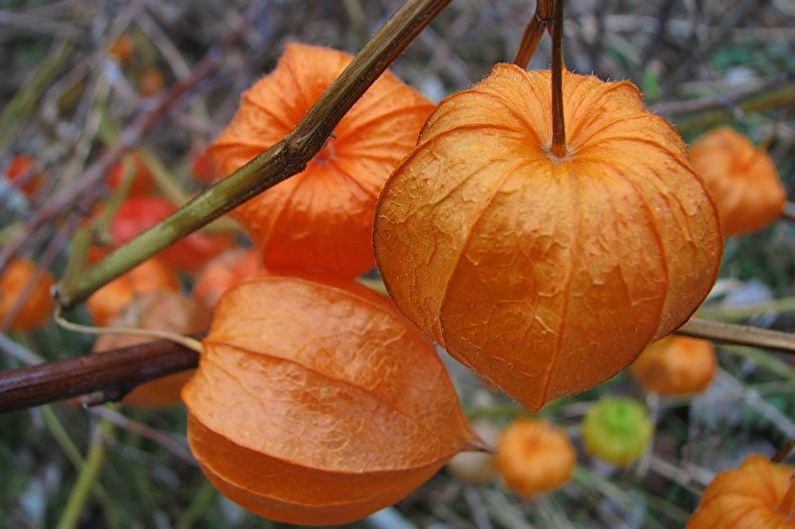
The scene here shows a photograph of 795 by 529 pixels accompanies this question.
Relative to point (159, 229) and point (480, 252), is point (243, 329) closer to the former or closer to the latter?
point (159, 229)

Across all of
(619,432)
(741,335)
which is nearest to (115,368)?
(741,335)

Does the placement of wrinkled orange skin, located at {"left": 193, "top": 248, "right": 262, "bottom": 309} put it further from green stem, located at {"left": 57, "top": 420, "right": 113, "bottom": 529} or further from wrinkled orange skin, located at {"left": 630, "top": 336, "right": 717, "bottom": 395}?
wrinkled orange skin, located at {"left": 630, "top": 336, "right": 717, "bottom": 395}

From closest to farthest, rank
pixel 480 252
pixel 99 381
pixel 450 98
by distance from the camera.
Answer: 1. pixel 480 252
2. pixel 450 98
3. pixel 99 381

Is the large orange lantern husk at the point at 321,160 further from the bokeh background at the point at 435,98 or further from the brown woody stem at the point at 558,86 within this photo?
the bokeh background at the point at 435,98

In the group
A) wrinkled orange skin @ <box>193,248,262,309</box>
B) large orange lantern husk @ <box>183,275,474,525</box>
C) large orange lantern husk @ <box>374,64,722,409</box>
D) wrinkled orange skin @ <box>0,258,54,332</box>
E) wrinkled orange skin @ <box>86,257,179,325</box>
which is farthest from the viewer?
wrinkled orange skin @ <box>0,258,54,332</box>

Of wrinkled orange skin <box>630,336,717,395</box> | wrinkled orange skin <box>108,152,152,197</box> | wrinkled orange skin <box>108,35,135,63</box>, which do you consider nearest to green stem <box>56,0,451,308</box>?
wrinkled orange skin <box>630,336,717,395</box>

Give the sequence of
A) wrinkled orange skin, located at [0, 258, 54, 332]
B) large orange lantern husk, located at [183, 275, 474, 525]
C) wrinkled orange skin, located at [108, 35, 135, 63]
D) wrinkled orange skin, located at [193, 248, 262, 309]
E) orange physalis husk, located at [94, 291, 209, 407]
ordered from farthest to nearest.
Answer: wrinkled orange skin, located at [108, 35, 135, 63], wrinkled orange skin, located at [0, 258, 54, 332], wrinkled orange skin, located at [193, 248, 262, 309], orange physalis husk, located at [94, 291, 209, 407], large orange lantern husk, located at [183, 275, 474, 525]

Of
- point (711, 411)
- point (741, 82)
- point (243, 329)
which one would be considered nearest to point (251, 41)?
point (741, 82)
